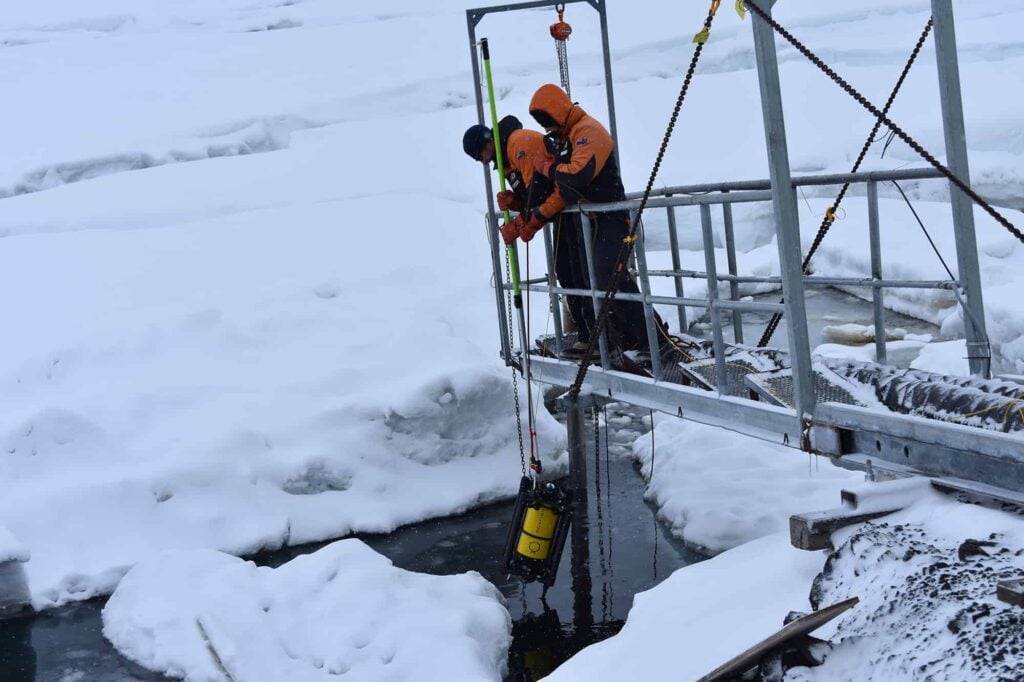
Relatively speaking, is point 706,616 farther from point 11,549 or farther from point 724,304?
point 11,549

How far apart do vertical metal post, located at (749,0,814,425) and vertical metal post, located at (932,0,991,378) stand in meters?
0.83

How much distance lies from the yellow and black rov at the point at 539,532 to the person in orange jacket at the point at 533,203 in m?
1.04

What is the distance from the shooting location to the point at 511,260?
6.21m

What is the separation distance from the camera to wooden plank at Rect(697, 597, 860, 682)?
3.18 meters

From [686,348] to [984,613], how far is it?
3.20m

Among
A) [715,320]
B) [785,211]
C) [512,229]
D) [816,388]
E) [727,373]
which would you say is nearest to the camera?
[785,211]

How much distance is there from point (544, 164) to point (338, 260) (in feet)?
25.2

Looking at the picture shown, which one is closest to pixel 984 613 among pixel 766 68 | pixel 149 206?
pixel 766 68

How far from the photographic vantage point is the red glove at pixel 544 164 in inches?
233

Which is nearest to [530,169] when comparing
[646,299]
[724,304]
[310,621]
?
[646,299]

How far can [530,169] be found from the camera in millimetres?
6016

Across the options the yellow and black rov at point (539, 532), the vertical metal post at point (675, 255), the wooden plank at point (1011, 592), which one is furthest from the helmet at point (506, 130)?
the wooden plank at point (1011, 592)

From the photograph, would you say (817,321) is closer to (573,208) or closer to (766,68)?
(573,208)

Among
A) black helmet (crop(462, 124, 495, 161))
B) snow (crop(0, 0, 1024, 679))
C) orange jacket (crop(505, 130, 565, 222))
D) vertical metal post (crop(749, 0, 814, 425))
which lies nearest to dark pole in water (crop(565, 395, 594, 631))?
snow (crop(0, 0, 1024, 679))
